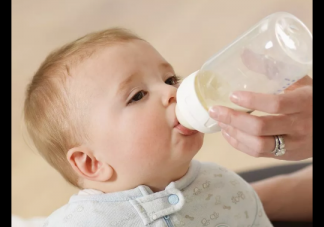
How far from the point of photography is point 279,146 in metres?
0.71

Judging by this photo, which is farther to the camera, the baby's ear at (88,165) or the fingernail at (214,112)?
the baby's ear at (88,165)

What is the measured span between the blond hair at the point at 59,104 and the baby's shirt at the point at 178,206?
11 centimetres

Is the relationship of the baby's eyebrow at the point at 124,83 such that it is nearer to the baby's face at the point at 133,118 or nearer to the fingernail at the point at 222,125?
the baby's face at the point at 133,118

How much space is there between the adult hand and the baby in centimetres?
12

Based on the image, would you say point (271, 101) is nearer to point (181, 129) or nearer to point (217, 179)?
point (181, 129)

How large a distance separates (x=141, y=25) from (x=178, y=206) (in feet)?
4.11

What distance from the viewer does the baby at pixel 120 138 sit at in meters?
0.79

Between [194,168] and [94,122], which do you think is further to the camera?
[194,168]

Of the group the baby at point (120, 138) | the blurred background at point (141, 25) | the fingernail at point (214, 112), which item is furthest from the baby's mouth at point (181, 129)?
the blurred background at point (141, 25)

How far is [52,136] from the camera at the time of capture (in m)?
0.87

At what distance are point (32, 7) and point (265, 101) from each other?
1.57m

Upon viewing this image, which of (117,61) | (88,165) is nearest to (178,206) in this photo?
(88,165)

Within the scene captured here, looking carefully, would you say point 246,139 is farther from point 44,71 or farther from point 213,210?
point 44,71

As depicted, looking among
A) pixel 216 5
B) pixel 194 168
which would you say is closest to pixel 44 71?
pixel 194 168
